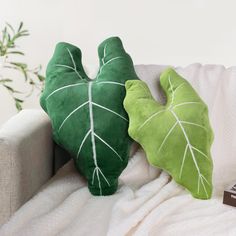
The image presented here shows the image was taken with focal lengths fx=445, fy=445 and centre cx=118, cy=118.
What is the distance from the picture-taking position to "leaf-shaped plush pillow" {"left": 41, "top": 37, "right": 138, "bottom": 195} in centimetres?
145

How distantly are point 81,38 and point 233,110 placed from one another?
101cm

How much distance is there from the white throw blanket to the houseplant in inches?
33.7

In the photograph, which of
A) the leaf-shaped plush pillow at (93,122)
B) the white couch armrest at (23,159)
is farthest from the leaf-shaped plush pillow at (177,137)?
the white couch armrest at (23,159)

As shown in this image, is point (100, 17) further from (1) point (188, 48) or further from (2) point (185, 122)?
(2) point (185, 122)

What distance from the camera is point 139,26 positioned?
86.4 inches

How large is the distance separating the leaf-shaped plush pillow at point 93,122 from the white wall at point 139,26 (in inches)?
27.2

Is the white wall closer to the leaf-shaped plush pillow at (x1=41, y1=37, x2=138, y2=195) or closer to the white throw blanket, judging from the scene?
the white throw blanket

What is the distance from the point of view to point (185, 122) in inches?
56.6

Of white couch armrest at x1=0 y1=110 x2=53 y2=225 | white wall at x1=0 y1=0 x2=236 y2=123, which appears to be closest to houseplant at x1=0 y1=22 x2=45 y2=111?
white wall at x1=0 y1=0 x2=236 y2=123

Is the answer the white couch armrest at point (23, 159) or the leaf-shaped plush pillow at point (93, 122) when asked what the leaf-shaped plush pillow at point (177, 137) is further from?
the white couch armrest at point (23, 159)

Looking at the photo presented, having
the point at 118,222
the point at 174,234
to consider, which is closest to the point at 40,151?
the point at 118,222

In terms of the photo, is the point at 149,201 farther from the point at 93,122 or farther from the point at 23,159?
the point at 23,159

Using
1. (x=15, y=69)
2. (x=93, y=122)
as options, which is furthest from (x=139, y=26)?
(x=93, y=122)

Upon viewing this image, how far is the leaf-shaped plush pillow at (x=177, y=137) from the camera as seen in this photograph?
143 cm
